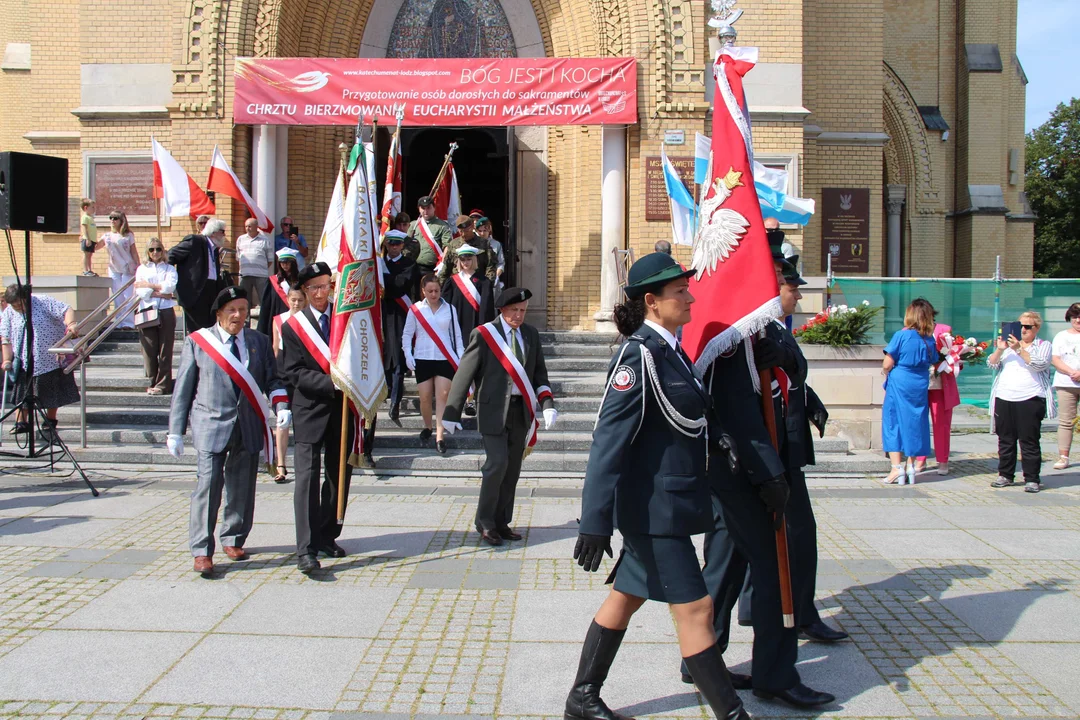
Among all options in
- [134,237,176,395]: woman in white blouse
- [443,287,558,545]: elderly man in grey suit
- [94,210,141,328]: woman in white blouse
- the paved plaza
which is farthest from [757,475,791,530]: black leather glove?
[94,210,141,328]: woman in white blouse

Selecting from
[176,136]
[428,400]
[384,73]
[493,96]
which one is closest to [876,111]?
[493,96]

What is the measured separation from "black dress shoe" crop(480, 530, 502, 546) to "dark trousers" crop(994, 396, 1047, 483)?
5.44 meters

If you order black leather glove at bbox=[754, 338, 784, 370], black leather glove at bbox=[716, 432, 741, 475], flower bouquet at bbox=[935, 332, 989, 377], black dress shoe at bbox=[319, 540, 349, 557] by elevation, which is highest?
black leather glove at bbox=[754, 338, 784, 370]

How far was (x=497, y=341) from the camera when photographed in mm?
6867

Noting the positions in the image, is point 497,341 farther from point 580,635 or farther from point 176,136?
point 176,136

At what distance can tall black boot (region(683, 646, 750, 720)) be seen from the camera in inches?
144

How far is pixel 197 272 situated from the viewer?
9.95 metres

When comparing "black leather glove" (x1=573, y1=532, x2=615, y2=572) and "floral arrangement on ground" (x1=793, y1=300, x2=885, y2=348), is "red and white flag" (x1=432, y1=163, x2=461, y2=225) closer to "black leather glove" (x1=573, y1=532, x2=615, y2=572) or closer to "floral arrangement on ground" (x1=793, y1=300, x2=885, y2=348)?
"floral arrangement on ground" (x1=793, y1=300, x2=885, y2=348)

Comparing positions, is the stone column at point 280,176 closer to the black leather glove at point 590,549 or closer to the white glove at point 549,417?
the white glove at point 549,417

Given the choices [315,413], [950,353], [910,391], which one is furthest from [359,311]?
[950,353]

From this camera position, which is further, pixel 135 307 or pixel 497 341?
pixel 135 307

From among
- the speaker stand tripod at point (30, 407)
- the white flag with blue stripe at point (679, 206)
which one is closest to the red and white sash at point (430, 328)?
the speaker stand tripod at point (30, 407)

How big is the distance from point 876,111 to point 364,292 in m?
12.6

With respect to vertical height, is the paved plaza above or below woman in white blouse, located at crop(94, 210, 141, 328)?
below
